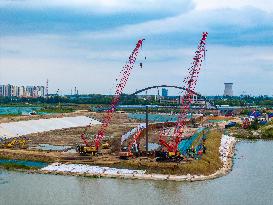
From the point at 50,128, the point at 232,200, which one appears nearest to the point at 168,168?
the point at 232,200

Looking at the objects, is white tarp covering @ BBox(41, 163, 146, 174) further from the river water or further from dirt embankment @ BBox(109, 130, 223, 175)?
the river water

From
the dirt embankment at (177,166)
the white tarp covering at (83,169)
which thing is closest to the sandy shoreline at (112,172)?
the white tarp covering at (83,169)

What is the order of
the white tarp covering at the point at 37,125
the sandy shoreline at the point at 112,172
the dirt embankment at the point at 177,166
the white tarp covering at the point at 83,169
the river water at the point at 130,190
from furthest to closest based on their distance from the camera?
the white tarp covering at the point at 37,125
the dirt embankment at the point at 177,166
the white tarp covering at the point at 83,169
the sandy shoreline at the point at 112,172
the river water at the point at 130,190

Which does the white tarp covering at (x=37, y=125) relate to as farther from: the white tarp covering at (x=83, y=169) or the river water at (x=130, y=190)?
the river water at (x=130, y=190)

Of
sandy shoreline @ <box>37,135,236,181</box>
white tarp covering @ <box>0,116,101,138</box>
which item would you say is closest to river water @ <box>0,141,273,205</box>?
sandy shoreline @ <box>37,135,236,181</box>

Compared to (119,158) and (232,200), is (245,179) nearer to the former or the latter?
(232,200)

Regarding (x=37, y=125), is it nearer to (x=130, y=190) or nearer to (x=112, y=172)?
(x=112, y=172)
